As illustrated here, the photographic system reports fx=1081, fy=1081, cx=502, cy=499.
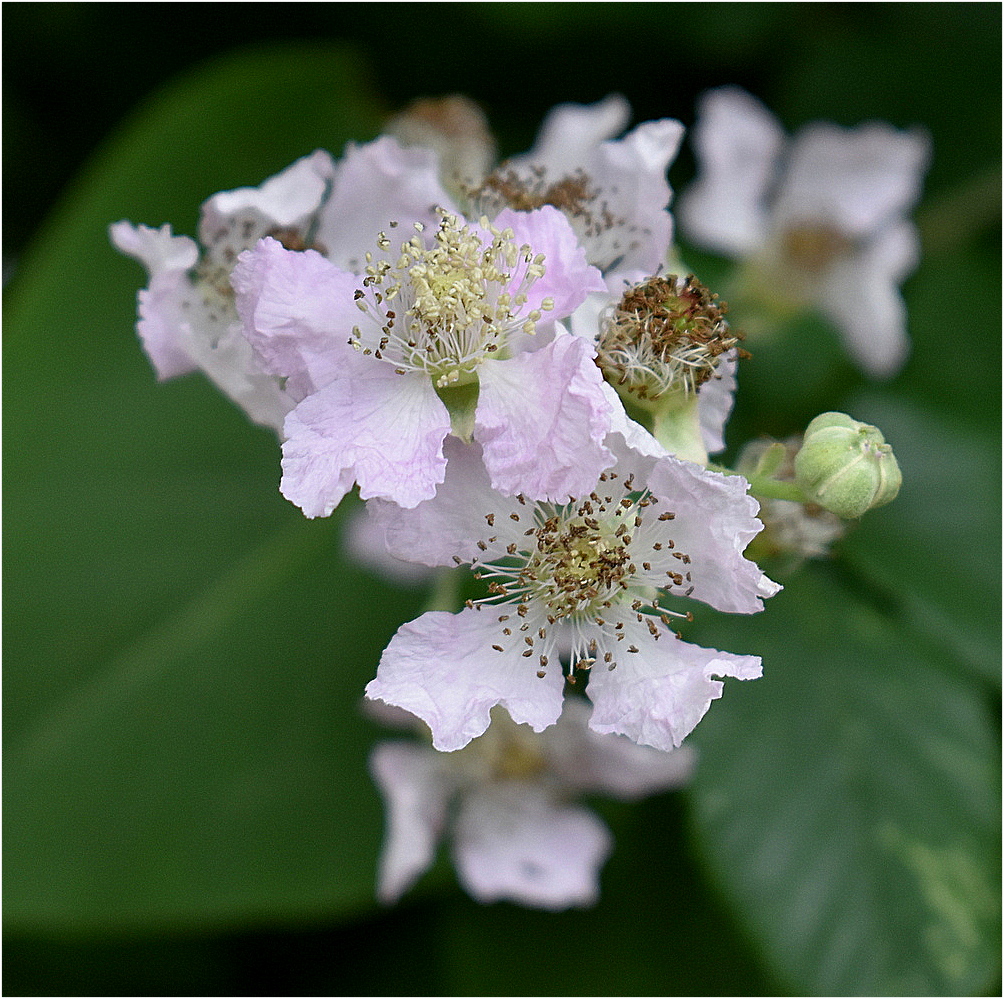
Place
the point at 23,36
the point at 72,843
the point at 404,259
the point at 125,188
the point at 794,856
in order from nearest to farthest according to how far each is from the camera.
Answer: the point at 404,259, the point at 794,856, the point at 72,843, the point at 125,188, the point at 23,36

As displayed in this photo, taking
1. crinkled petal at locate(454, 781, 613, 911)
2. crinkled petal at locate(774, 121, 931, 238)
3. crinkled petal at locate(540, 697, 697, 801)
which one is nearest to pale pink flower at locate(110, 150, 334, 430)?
crinkled petal at locate(540, 697, 697, 801)

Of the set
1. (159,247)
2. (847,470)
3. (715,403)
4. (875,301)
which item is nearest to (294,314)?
(159,247)

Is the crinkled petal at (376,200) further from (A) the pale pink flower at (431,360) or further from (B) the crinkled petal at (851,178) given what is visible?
(B) the crinkled petal at (851,178)

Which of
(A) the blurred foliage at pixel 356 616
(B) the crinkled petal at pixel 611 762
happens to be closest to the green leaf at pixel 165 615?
(A) the blurred foliage at pixel 356 616

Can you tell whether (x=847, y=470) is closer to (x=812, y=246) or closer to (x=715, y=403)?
(x=715, y=403)

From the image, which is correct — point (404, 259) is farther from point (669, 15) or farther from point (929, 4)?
point (929, 4)

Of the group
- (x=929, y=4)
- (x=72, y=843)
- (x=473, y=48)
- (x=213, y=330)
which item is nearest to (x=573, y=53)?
(x=473, y=48)

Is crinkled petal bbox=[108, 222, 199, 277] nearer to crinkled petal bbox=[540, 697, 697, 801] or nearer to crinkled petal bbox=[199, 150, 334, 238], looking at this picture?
crinkled petal bbox=[199, 150, 334, 238]
